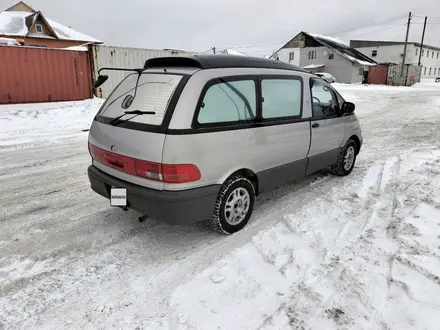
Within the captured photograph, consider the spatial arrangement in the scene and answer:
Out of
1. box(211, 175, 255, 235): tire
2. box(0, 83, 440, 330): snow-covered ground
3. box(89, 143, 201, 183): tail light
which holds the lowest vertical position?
box(0, 83, 440, 330): snow-covered ground

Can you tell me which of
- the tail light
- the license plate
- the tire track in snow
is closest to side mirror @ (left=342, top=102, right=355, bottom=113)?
the tire track in snow

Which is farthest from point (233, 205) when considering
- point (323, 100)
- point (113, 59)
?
point (113, 59)

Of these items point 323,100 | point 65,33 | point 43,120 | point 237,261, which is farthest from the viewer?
point 65,33

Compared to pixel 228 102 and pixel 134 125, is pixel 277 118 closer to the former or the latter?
pixel 228 102

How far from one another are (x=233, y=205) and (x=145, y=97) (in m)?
1.49

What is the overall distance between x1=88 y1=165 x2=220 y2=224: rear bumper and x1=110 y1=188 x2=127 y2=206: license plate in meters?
0.04

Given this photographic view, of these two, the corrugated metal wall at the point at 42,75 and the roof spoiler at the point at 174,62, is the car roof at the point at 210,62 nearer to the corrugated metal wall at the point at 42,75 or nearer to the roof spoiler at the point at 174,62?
the roof spoiler at the point at 174,62

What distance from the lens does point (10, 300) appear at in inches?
104

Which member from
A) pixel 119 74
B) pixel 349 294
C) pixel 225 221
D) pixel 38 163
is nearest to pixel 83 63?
pixel 119 74

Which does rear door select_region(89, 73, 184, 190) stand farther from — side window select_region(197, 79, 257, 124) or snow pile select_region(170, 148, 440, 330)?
snow pile select_region(170, 148, 440, 330)

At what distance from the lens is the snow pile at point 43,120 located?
8.76m

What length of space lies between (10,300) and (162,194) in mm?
1482

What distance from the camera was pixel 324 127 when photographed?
4.71 meters

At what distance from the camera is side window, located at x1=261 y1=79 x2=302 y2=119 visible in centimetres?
381
